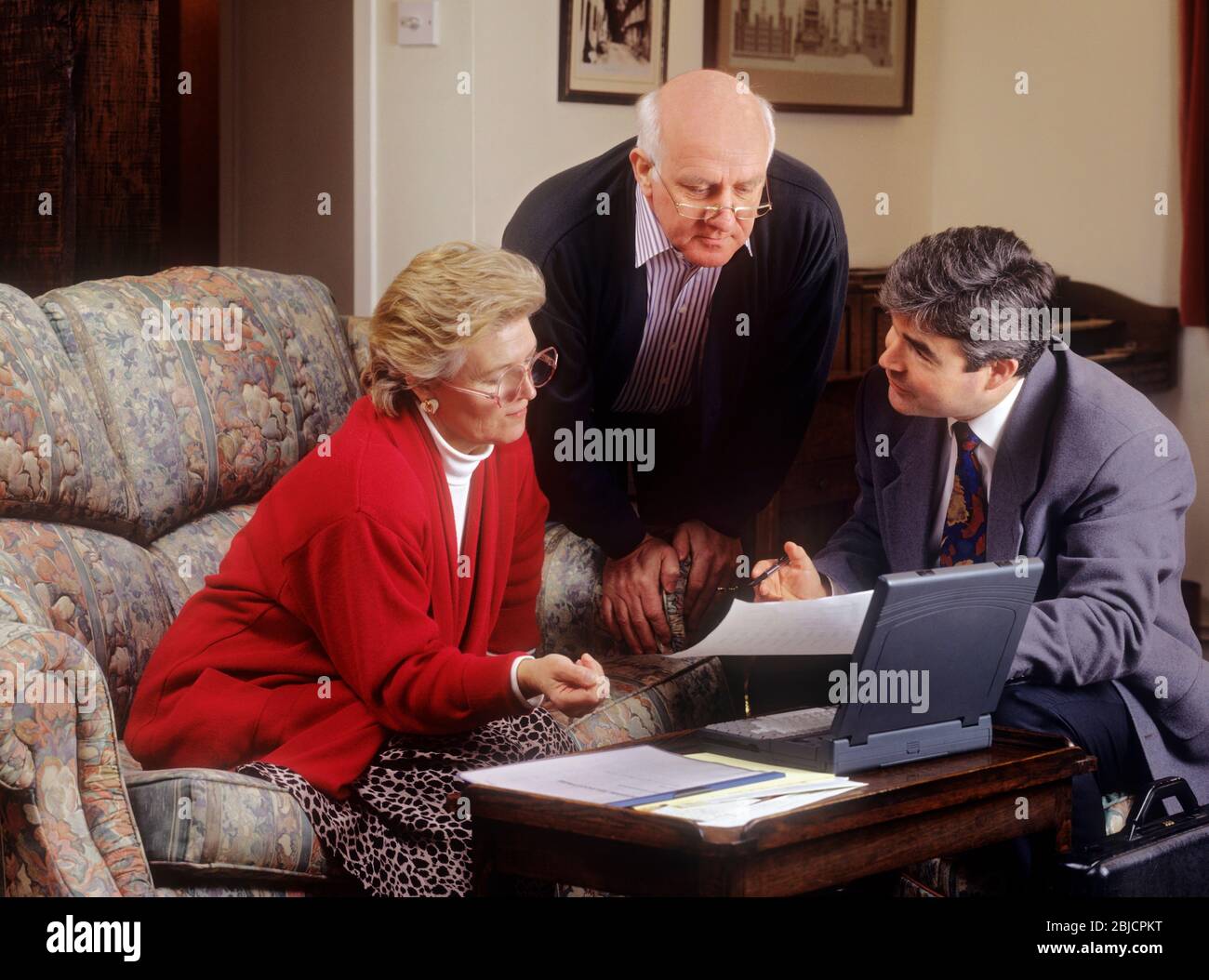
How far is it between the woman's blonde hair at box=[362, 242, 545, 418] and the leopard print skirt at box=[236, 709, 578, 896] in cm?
48

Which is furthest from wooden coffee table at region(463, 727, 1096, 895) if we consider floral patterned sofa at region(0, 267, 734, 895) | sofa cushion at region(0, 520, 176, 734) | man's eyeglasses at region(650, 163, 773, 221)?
man's eyeglasses at region(650, 163, 773, 221)

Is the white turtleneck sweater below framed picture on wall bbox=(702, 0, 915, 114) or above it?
below

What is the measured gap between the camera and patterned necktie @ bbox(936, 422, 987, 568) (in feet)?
7.74

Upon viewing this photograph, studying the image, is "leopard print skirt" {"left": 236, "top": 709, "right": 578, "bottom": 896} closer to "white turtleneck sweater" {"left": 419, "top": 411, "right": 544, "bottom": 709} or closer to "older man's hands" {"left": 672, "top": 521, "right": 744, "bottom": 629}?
"white turtleneck sweater" {"left": 419, "top": 411, "right": 544, "bottom": 709}

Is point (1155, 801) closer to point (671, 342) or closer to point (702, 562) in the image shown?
point (702, 562)

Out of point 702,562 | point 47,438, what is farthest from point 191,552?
point 702,562

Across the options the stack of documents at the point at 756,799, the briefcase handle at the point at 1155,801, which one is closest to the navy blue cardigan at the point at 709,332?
the briefcase handle at the point at 1155,801

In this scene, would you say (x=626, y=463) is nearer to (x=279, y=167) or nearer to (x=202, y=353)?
(x=202, y=353)

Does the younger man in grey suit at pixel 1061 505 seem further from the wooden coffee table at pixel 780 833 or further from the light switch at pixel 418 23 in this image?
the light switch at pixel 418 23

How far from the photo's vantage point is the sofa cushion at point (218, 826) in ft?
6.13

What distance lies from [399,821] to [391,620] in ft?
0.85

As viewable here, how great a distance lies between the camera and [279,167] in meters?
3.97

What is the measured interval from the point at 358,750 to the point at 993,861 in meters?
0.83
